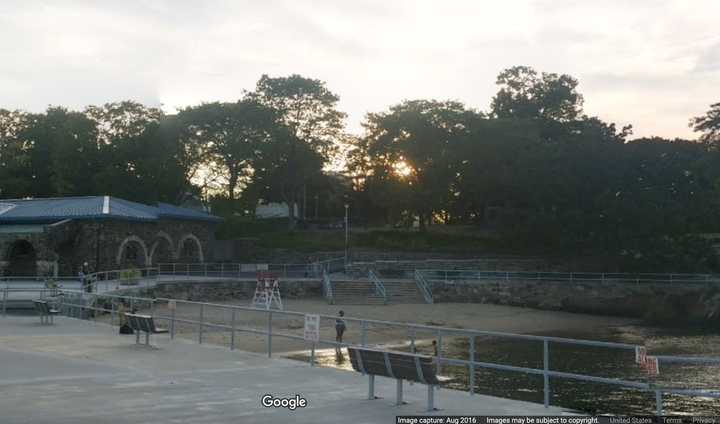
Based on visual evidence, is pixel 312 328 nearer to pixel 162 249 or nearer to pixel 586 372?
pixel 586 372

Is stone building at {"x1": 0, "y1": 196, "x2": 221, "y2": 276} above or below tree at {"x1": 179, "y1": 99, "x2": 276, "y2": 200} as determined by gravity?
below

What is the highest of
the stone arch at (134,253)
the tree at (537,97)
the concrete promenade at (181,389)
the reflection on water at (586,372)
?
the tree at (537,97)

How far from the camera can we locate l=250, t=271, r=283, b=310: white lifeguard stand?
138 ft

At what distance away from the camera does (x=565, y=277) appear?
199ft

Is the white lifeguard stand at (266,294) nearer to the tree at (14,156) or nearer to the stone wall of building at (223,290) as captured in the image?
the stone wall of building at (223,290)

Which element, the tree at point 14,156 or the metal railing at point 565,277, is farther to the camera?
the tree at point 14,156

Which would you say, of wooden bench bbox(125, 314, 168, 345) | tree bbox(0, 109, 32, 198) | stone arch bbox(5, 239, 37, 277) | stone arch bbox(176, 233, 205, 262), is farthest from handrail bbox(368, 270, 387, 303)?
tree bbox(0, 109, 32, 198)

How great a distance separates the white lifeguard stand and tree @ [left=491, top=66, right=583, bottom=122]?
4444 cm

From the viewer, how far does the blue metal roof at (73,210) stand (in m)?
45.1

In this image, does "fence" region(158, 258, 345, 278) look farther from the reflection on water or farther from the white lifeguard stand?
the reflection on water

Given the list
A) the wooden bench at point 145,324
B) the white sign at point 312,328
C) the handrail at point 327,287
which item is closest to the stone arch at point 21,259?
the handrail at point 327,287

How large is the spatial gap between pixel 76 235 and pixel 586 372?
107 feet

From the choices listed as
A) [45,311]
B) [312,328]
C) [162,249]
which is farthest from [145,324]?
[162,249]

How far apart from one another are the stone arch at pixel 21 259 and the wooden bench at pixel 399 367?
39267 mm
